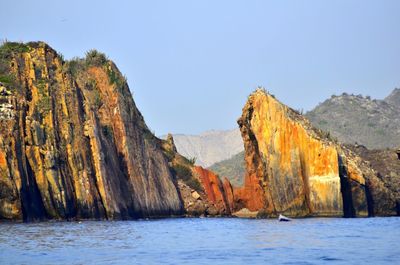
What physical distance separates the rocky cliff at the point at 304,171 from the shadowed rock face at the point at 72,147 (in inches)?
532

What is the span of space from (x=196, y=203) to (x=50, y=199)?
3363 cm

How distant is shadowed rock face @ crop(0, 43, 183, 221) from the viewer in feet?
242

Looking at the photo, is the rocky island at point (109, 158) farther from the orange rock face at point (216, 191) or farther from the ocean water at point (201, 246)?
the ocean water at point (201, 246)

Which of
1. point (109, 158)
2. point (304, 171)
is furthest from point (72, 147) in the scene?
point (304, 171)

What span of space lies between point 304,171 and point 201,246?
128 feet

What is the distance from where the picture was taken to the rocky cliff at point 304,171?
81562mm

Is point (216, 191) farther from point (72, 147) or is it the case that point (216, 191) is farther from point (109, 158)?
point (72, 147)

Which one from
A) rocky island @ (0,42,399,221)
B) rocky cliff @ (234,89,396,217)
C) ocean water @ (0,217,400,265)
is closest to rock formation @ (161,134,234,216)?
rocky island @ (0,42,399,221)

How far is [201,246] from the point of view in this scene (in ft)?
151

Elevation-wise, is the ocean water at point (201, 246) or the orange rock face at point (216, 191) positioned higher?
the orange rock face at point (216, 191)

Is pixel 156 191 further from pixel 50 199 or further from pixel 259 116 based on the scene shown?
pixel 50 199

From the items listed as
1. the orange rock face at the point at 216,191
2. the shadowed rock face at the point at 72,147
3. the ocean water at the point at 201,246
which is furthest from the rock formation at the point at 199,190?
the ocean water at the point at 201,246

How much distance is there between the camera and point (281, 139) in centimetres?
8488

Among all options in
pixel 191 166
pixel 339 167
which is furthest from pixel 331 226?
pixel 191 166
